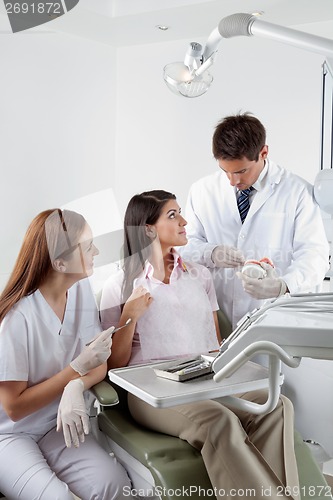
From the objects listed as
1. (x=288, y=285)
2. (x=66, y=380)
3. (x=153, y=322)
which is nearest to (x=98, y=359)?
(x=66, y=380)

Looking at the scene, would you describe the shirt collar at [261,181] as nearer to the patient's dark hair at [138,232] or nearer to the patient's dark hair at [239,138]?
the patient's dark hair at [239,138]

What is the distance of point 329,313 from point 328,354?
11 cm

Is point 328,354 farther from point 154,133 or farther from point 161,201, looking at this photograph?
point 154,133

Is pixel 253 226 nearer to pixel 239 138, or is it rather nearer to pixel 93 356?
pixel 239 138

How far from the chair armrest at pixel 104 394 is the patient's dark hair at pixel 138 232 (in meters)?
0.30

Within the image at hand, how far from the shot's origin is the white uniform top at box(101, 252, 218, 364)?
65.4 inches

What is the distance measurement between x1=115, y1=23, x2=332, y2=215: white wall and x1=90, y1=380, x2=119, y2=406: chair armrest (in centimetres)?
67

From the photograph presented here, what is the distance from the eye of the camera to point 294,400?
185cm

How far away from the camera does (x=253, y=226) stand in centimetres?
187

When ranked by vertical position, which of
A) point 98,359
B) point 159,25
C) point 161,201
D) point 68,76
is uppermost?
point 159,25

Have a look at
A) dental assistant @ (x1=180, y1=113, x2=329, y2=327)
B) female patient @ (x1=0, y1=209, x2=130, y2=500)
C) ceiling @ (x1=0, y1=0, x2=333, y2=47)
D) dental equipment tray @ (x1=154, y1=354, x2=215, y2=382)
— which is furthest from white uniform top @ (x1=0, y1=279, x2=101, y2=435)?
ceiling @ (x1=0, y1=0, x2=333, y2=47)

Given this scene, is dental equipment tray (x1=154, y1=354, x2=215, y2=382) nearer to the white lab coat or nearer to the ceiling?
the white lab coat

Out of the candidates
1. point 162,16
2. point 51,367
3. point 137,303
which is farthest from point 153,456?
point 162,16

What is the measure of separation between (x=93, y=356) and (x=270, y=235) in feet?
2.36
